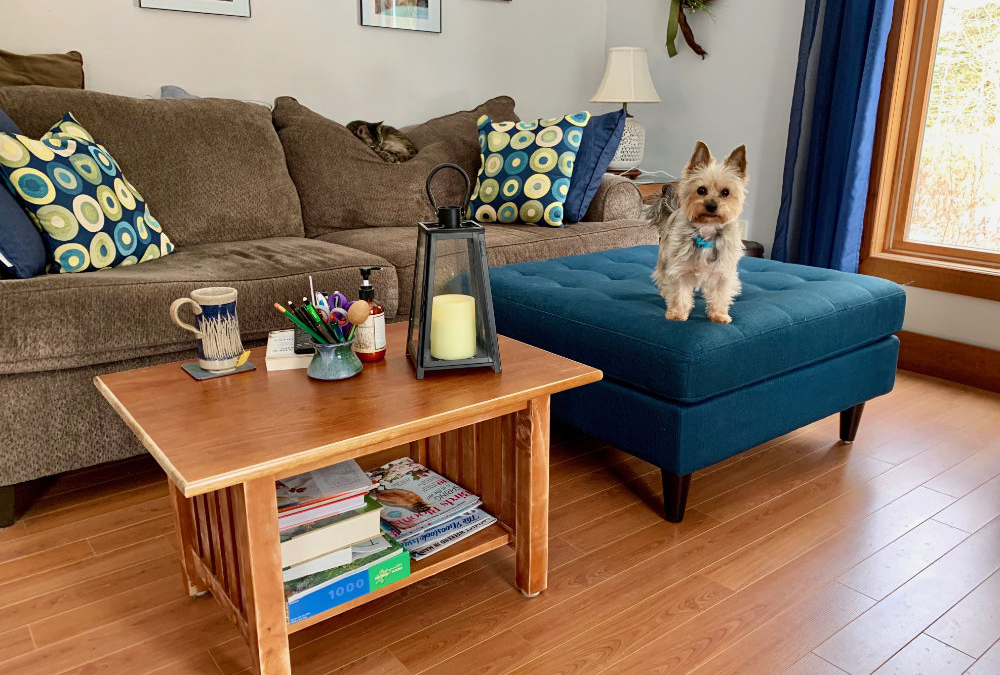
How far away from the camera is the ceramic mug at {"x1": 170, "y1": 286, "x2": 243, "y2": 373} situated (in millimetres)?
1357

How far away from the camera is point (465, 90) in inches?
144

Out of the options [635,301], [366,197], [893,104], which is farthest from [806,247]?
[366,197]

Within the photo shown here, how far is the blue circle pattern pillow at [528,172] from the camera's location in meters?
2.85

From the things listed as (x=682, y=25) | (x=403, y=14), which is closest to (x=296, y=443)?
(x=403, y=14)

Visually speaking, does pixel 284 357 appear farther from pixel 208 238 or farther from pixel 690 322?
pixel 208 238

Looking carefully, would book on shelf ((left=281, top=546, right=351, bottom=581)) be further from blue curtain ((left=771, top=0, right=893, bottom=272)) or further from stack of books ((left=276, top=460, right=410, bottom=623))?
blue curtain ((left=771, top=0, right=893, bottom=272))

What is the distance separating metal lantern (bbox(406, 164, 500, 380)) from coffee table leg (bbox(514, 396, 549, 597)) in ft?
0.40

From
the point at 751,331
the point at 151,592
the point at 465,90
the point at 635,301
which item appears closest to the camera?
the point at 151,592

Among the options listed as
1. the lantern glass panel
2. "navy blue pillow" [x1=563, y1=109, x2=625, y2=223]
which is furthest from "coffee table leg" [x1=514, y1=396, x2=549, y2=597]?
"navy blue pillow" [x1=563, y1=109, x2=625, y2=223]

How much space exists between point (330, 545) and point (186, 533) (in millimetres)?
351

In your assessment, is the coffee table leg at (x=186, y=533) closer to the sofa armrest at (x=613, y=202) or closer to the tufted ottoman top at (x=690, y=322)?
the tufted ottoman top at (x=690, y=322)

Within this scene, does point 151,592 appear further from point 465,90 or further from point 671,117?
point 671,117

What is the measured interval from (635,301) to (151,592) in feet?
4.22

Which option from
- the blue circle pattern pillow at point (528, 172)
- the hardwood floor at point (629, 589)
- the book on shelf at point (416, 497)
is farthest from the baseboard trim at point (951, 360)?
the book on shelf at point (416, 497)
